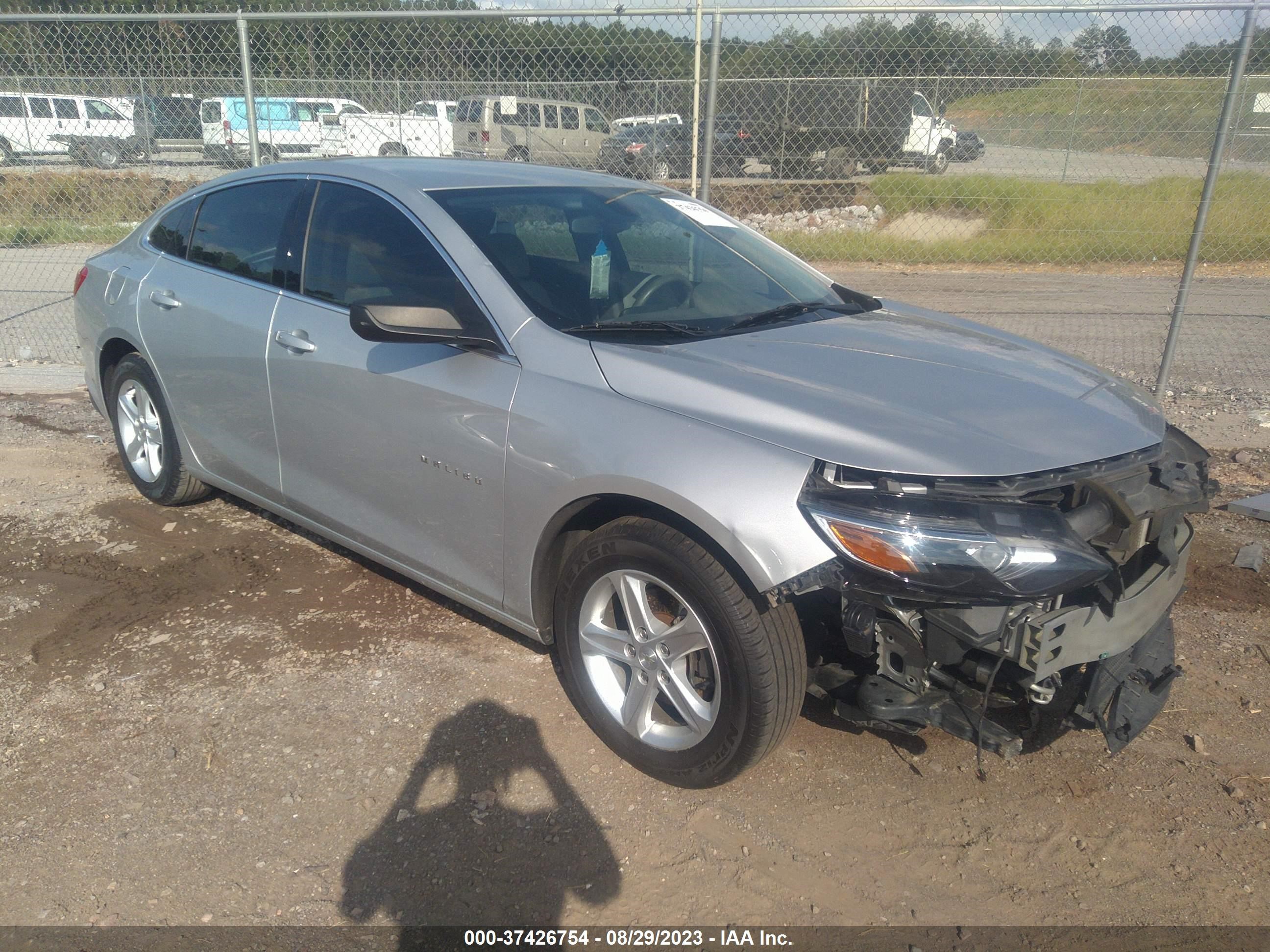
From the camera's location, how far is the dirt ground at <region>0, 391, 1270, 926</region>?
2.59 metres

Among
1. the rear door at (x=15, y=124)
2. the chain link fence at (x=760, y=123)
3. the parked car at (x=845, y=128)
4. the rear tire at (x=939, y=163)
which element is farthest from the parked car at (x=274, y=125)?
the rear tire at (x=939, y=163)

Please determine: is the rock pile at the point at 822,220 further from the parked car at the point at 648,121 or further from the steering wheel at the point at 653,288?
the steering wheel at the point at 653,288

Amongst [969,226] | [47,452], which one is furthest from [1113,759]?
[969,226]

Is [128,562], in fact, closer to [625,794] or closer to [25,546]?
→ [25,546]

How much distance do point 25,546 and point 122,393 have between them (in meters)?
0.87

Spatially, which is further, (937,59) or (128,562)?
(937,59)

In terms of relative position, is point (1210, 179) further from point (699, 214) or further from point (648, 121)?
point (648, 121)

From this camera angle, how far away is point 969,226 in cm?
1236

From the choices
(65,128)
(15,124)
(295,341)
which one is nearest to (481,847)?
(295,341)

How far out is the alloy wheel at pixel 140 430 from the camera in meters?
4.91

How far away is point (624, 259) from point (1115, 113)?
241 inches

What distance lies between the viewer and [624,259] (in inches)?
143

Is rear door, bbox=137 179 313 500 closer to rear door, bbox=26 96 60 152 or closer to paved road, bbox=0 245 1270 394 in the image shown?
paved road, bbox=0 245 1270 394

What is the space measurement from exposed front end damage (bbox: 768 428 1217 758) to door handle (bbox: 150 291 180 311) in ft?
10.6
